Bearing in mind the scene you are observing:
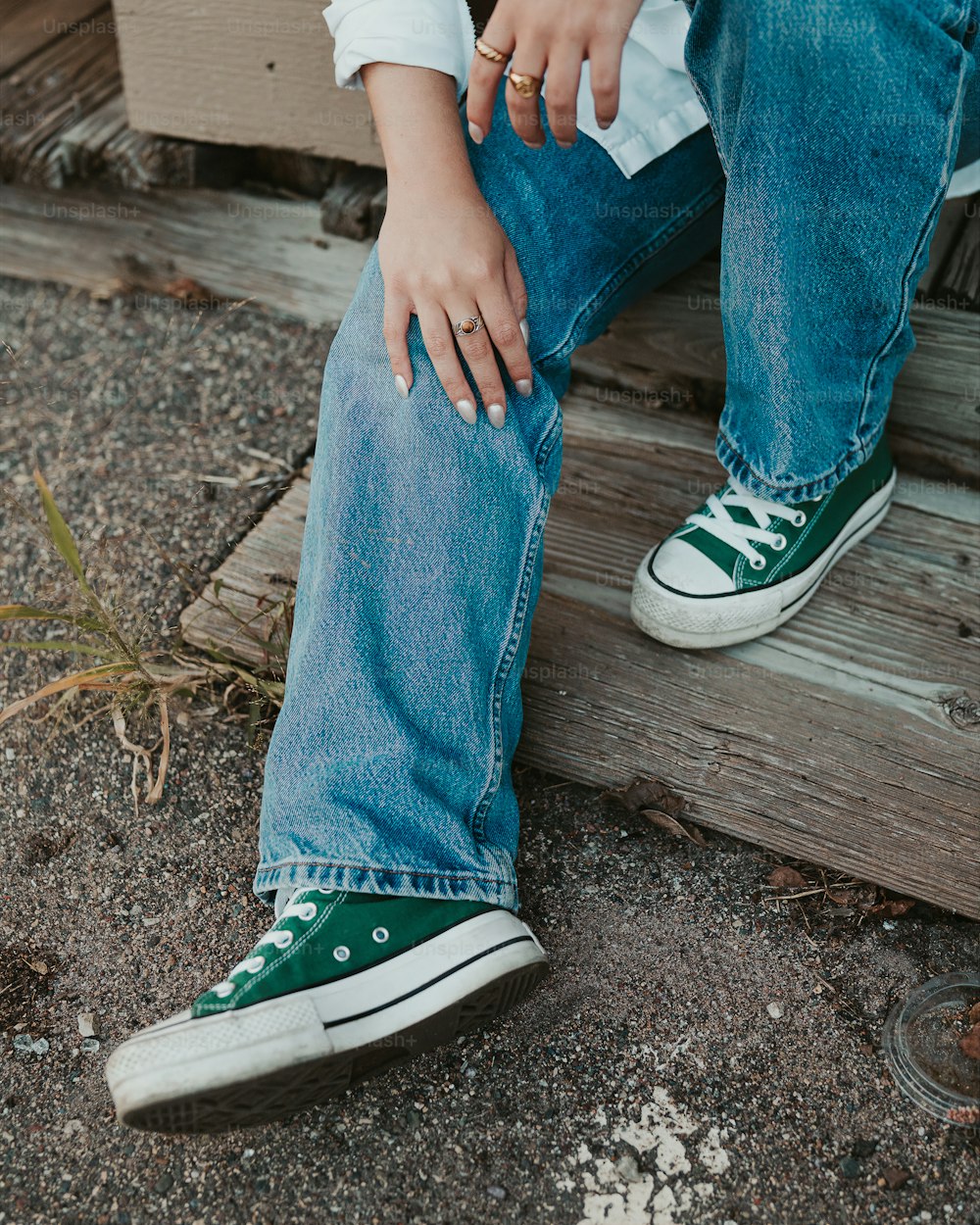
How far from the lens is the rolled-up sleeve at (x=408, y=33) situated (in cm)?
138

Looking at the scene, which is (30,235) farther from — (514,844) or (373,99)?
(514,844)

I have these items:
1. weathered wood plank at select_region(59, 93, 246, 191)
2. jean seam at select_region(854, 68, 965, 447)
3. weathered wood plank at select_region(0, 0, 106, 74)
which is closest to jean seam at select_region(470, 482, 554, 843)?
jean seam at select_region(854, 68, 965, 447)

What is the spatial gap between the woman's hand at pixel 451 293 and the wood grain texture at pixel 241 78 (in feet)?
2.81

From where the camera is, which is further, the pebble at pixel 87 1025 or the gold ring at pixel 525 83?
the pebble at pixel 87 1025

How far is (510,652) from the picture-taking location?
141cm

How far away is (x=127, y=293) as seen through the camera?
8.30 ft

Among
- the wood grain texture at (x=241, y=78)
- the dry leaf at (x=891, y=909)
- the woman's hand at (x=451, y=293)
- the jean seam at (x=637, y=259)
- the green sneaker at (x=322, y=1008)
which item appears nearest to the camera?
the green sneaker at (x=322, y=1008)

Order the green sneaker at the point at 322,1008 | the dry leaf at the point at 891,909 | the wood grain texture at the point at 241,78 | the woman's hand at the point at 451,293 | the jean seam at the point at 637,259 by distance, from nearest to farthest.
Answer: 1. the green sneaker at the point at 322,1008
2. the woman's hand at the point at 451,293
3. the dry leaf at the point at 891,909
4. the jean seam at the point at 637,259
5. the wood grain texture at the point at 241,78

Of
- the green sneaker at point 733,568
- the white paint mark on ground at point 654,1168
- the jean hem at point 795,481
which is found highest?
the jean hem at point 795,481

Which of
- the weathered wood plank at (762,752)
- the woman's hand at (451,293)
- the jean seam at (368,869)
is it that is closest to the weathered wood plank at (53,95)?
the woman's hand at (451,293)

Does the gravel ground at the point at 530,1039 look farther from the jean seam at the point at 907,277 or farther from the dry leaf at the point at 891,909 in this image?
the jean seam at the point at 907,277

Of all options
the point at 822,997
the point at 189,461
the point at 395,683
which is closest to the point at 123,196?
the point at 189,461

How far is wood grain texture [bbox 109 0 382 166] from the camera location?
2061 mm

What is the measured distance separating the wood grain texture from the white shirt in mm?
575
